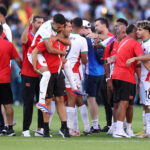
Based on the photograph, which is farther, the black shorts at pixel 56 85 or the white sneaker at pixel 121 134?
the white sneaker at pixel 121 134

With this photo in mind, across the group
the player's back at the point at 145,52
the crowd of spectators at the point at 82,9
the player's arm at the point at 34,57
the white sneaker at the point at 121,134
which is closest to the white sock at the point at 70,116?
the white sneaker at the point at 121,134

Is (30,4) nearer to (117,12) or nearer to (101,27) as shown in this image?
(117,12)

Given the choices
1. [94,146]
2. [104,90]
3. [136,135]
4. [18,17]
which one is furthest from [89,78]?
[18,17]

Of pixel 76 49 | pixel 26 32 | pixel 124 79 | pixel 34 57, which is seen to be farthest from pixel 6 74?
pixel 124 79

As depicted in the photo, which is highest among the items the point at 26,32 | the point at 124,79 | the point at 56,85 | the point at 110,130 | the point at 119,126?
the point at 26,32

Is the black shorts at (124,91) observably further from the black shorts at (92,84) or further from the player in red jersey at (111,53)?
the black shorts at (92,84)

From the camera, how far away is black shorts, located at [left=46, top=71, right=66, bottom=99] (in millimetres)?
11984

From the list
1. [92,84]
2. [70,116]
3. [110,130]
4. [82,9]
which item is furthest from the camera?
[82,9]

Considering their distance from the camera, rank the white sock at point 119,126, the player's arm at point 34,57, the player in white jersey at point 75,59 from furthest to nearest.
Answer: the player in white jersey at point 75,59 < the white sock at point 119,126 < the player's arm at point 34,57

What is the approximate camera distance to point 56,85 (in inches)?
479

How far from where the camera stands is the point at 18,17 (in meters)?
25.3

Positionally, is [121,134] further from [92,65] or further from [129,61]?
[92,65]

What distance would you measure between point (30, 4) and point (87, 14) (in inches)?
99.2

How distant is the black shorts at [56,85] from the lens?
1198 cm
